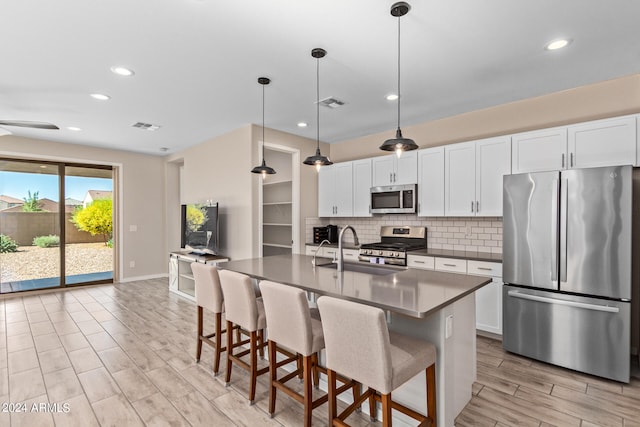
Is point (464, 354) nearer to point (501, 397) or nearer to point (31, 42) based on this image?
point (501, 397)

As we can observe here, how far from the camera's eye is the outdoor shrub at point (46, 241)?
5.80m

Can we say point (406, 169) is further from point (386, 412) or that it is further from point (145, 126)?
point (145, 126)

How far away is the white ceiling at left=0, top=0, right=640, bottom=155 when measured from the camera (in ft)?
7.05

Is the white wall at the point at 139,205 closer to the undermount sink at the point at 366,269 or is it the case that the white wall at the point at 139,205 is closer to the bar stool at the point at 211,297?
the bar stool at the point at 211,297

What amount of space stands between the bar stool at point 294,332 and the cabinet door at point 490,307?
210cm

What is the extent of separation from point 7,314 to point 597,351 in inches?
287

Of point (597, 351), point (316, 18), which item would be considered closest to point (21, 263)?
point (316, 18)

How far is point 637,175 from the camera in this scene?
313 centimetres

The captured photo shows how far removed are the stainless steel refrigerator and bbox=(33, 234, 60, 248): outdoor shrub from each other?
24.7ft

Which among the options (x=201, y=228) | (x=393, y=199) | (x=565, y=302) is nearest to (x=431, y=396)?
(x=565, y=302)

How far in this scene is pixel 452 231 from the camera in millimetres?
4391

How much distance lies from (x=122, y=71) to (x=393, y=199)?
3659 mm

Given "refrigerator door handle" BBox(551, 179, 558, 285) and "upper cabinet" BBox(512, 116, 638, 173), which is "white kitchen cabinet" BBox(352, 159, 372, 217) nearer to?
"upper cabinet" BBox(512, 116, 638, 173)

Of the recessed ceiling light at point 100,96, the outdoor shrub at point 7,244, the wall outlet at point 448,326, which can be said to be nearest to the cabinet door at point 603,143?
the wall outlet at point 448,326
